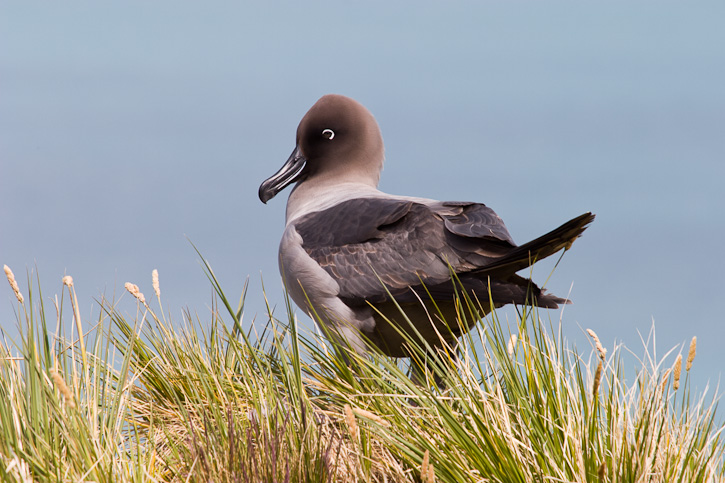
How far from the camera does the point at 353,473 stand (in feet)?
10.8

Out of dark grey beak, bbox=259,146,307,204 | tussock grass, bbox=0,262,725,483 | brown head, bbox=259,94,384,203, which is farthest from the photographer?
dark grey beak, bbox=259,146,307,204

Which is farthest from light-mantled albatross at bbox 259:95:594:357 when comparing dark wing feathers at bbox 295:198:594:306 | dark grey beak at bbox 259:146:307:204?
dark grey beak at bbox 259:146:307:204

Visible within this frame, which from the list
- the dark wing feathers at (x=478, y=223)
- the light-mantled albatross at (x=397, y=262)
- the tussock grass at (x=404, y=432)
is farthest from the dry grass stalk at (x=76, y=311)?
the dark wing feathers at (x=478, y=223)

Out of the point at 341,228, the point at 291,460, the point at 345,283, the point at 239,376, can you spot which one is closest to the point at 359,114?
the point at 341,228

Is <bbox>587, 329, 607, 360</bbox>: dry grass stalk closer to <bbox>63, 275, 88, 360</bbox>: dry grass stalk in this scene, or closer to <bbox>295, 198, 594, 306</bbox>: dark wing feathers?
<bbox>295, 198, 594, 306</bbox>: dark wing feathers

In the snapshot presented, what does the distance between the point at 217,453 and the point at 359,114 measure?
3.33m

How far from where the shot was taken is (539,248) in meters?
4.25

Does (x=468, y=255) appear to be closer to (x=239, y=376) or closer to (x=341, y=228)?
(x=341, y=228)

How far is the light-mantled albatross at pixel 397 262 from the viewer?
4.55 m

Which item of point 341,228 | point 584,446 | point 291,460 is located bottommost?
point 584,446

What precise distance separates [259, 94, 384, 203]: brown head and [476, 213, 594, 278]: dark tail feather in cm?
161

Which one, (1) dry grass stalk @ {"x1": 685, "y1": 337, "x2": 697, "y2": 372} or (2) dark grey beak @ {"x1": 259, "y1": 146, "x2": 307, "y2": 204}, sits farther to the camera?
(2) dark grey beak @ {"x1": 259, "y1": 146, "x2": 307, "y2": 204}

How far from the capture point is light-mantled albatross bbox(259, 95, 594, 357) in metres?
4.55

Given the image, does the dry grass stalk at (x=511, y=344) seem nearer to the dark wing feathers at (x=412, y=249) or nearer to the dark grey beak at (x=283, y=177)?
the dark wing feathers at (x=412, y=249)
